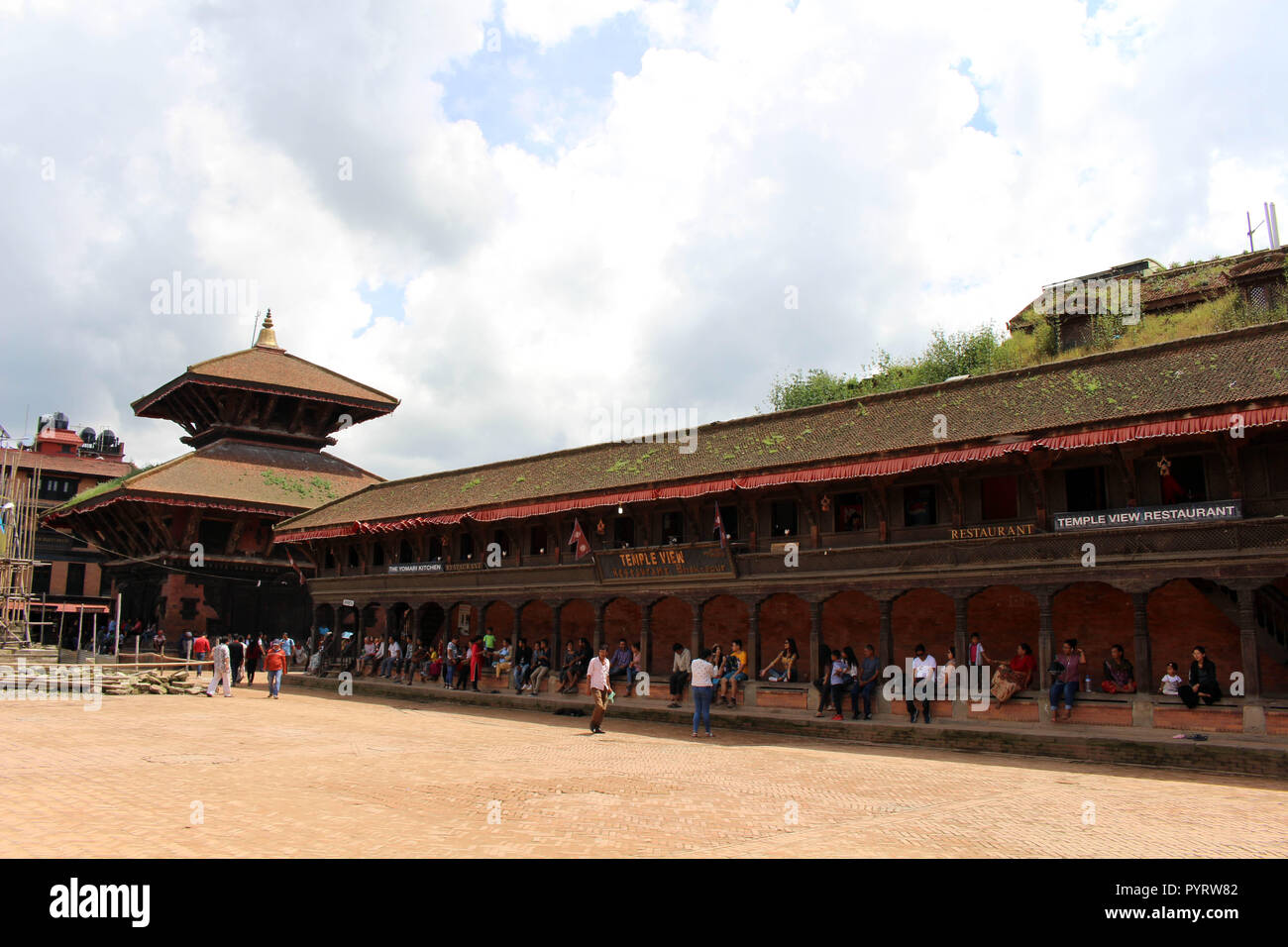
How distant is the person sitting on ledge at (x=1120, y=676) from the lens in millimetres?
17734

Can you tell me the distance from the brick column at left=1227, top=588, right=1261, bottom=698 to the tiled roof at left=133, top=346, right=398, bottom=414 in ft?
146

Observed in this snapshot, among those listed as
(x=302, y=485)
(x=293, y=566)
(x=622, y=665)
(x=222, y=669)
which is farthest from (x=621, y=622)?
(x=302, y=485)

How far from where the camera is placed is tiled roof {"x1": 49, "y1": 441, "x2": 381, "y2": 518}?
136 feet

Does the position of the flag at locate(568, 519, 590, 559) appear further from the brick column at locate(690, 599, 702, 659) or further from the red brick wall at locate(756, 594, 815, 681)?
the red brick wall at locate(756, 594, 815, 681)

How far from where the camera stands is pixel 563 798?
1068 centimetres

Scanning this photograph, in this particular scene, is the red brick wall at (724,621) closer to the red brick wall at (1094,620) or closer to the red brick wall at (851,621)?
the red brick wall at (851,621)

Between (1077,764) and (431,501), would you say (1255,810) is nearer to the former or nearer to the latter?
(1077,764)

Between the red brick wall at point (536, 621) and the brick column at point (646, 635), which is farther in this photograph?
the red brick wall at point (536, 621)

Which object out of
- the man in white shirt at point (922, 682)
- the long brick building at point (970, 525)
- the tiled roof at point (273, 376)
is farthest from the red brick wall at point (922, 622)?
the tiled roof at point (273, 376)

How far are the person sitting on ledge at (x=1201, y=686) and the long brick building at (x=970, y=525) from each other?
368 millimetres

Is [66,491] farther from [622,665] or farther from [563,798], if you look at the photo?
[563,798]

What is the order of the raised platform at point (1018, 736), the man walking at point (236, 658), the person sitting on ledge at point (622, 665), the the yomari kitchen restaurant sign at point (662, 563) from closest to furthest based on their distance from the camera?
the raised platform at point (1018, 736)
the the yomari kitchen restaurant sign at point (662, 563)
the person sitting on ledge at point (622, 665)
the man walking at point (236, 658)

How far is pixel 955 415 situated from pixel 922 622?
527 cm

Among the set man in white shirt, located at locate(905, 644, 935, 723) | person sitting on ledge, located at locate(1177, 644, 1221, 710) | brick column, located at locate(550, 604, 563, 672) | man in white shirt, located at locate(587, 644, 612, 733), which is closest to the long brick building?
brick column, located at locate(550, 604, 563, 672)
